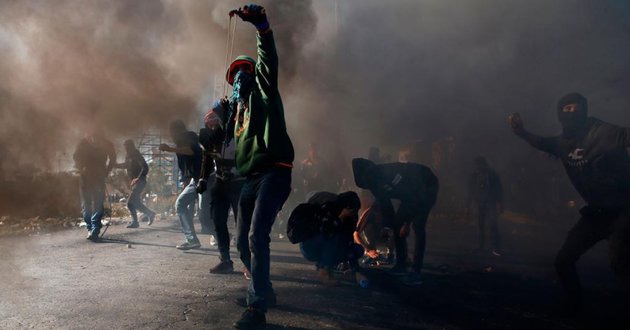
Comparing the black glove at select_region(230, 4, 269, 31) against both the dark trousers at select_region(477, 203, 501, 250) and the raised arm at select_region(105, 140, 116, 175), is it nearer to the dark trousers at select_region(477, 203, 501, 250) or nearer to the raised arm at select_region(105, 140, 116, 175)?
the raised arm at select_region(105, 140, 116, 175)

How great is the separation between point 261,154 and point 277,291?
4.58ft

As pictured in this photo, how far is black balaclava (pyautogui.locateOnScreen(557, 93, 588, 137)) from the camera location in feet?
10.4

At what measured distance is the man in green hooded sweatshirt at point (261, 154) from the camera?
2514 mm

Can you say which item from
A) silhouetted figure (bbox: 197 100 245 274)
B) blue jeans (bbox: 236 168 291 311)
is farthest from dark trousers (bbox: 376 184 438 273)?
blue jeans (bbox: 236 168 291 311)

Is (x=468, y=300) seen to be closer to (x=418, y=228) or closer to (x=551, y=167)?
(x=418, y=228)

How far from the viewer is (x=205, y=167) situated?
3625 mm

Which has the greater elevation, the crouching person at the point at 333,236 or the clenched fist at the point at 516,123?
the clenched fist at the point at 516,123

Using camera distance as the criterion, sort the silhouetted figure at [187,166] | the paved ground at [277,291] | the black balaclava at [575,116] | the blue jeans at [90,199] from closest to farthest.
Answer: the paved ground at [277,291]
the black balaclava at [575,116]
the silhouetted figure at [187,166]
the blue jeans at [90,199]

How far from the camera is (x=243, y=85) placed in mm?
2777

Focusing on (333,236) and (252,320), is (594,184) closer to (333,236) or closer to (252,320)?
(333,236)

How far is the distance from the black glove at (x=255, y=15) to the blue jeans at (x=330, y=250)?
206 cm

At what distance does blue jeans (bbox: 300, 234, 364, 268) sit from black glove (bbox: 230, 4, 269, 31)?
6.76 feet

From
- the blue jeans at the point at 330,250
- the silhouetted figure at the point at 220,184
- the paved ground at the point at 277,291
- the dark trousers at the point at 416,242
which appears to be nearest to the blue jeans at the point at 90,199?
the paved ground at the point at 277,291

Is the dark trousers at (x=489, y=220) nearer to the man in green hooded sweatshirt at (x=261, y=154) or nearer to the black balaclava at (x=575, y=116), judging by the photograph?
the black balaclava at (x=575, y=116)
